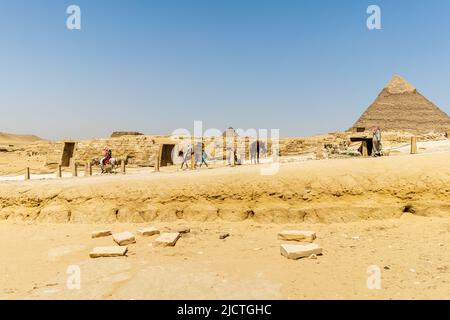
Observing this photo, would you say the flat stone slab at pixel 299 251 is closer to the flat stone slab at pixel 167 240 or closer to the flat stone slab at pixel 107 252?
the flat stone slab at pixel 167 240

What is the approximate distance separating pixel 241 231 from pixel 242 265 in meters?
1.64

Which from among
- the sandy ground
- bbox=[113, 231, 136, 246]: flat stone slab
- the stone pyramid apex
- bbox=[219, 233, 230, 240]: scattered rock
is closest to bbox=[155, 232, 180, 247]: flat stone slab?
the sandy ground

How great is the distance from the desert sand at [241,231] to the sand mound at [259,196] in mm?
19

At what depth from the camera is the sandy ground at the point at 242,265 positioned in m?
3.58

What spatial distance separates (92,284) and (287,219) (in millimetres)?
3503

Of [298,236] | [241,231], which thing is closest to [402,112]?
[241,231]

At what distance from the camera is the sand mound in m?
6.06

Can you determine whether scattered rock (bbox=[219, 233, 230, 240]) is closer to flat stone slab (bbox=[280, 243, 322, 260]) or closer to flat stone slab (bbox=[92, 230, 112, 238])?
flat stone slab (bbox=[280, 243, 322, 260])

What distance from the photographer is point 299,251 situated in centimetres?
450

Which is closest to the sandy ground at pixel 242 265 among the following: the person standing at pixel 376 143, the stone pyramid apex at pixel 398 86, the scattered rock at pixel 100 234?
the scattered rock at pixel 100 234

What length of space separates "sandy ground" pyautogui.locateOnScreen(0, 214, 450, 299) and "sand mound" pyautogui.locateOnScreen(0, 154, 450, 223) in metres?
0.28
